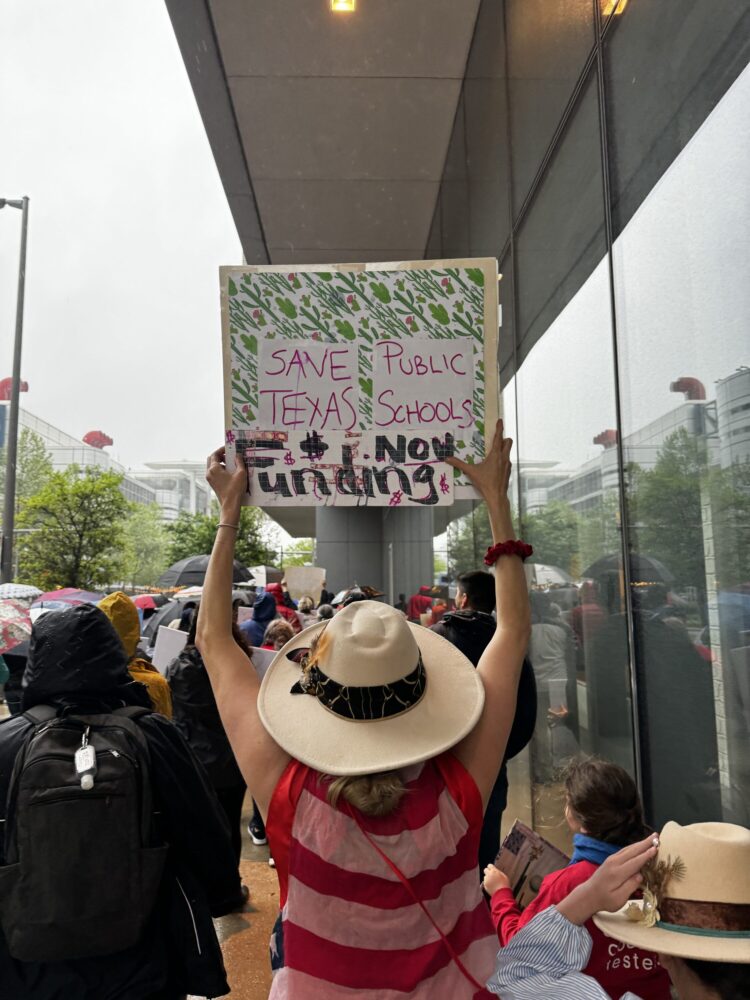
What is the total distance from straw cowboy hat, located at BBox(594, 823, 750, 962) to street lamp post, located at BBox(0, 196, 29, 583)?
17073mm

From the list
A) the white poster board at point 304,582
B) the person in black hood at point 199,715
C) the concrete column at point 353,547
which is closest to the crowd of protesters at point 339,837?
the person in black hood at point 199,715

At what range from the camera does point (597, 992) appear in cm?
151

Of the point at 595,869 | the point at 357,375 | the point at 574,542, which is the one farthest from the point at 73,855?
the point at 574,542

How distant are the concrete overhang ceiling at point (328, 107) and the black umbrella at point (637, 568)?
16.8 feet

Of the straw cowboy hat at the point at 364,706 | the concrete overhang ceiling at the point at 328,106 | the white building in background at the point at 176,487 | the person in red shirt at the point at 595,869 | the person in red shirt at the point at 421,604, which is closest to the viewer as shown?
the straw cowboy hat at the point at 364,706

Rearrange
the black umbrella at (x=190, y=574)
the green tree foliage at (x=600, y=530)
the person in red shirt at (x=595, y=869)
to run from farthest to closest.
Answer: the black umbrella at (x=190, y=574)
the green tree foliage at (x=600, y=530)
the person in red shirt at (x=595, y=869)

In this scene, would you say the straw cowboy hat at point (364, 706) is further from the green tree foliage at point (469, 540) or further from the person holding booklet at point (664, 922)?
the green tree foliage at point (469, 540)

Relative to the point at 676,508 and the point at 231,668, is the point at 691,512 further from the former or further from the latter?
the point at 231,668

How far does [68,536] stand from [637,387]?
78.1 ft

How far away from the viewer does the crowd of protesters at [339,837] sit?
4.65 ft

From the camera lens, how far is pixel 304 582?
15.5 metres

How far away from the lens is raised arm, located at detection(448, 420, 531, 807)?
1597mm

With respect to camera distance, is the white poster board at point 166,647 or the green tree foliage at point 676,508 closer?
the green tree foliage at point 676,508

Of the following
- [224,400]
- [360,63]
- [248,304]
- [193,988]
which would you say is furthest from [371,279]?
[360,63]
